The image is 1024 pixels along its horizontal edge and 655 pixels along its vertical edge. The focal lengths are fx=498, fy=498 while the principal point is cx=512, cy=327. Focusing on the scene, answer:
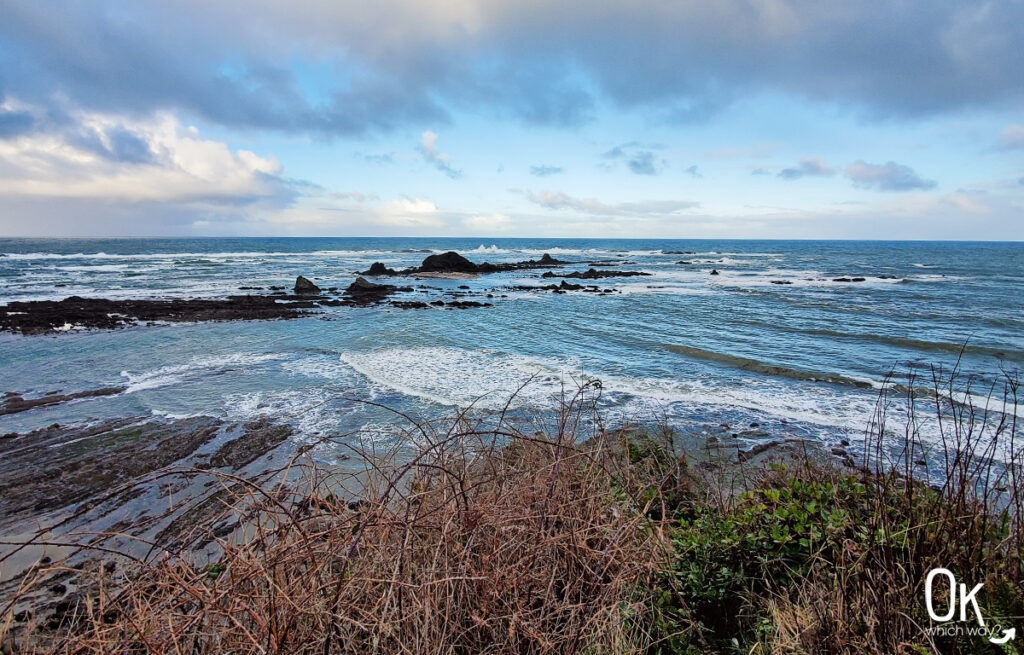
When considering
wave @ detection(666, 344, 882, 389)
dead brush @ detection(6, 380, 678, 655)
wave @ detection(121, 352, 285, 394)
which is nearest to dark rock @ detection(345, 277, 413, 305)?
wave @ detection(121, 352, 285, 394)

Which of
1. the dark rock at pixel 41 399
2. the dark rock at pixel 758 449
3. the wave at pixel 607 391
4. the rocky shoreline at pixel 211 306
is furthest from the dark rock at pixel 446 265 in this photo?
the dark rock at pixel 758 449

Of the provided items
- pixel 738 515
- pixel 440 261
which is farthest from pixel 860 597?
pixel 440 261

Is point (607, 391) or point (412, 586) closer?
point (412, 586)

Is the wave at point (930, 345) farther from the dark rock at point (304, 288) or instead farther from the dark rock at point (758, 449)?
the dark rock at point (304, 288)

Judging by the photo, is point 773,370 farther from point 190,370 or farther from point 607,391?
point 190,370

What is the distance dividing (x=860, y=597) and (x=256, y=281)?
38.8 meters

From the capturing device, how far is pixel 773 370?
1195 centimetres

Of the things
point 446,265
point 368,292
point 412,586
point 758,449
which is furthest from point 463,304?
point 412,586

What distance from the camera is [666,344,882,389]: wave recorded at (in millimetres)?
10891

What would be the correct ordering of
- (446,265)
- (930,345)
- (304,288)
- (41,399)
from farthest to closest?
(446,265) < (304,288) < (930,345) < (41,399)

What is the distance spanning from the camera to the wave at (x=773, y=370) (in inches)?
429

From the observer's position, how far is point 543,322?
19734 millimetres

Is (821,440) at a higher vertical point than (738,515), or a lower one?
lower

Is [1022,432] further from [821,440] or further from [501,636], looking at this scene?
[501,636]
